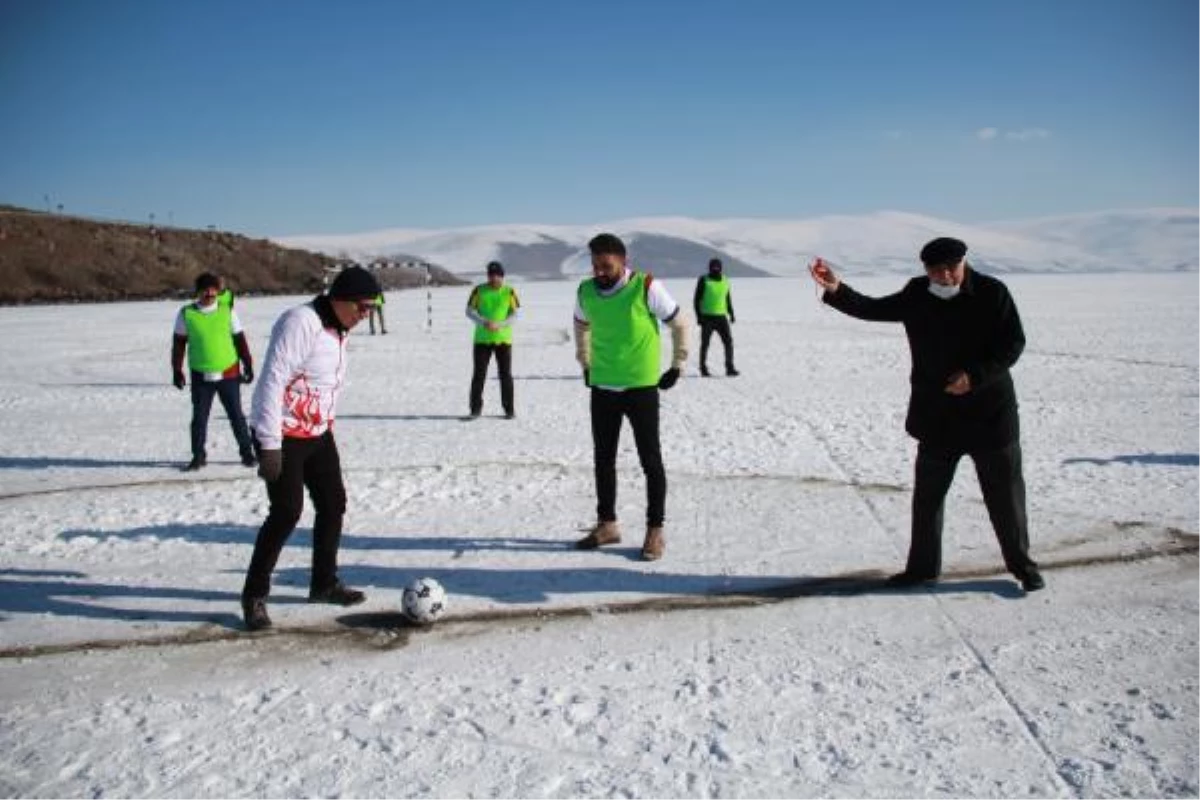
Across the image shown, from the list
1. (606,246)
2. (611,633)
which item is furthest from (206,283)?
(611,633)

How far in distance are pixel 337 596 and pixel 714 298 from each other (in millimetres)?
10142

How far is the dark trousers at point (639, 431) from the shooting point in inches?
214

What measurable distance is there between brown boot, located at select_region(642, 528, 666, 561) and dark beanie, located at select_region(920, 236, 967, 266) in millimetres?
2248

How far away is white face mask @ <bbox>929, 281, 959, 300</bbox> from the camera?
4.49m

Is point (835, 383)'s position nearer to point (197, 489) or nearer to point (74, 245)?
point (197, 489)

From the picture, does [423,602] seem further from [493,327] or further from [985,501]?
[493,327]

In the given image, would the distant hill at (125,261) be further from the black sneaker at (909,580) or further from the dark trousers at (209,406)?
the black sneaker at (909,580)

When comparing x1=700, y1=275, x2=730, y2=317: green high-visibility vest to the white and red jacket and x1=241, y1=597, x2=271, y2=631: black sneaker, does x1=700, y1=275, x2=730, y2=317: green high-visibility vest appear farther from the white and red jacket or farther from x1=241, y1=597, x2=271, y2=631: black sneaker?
x1=241, y1=597, x2=271, y2=631: black sneaker

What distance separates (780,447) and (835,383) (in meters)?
4.93

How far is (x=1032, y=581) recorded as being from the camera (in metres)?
4.67

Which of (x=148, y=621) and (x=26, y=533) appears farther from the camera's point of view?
(x=26, y=533)

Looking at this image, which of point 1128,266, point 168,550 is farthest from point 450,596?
point 1128,266

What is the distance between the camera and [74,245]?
54.1 meters

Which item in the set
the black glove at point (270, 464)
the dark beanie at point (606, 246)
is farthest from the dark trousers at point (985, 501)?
the black glove at point (270, 464)
